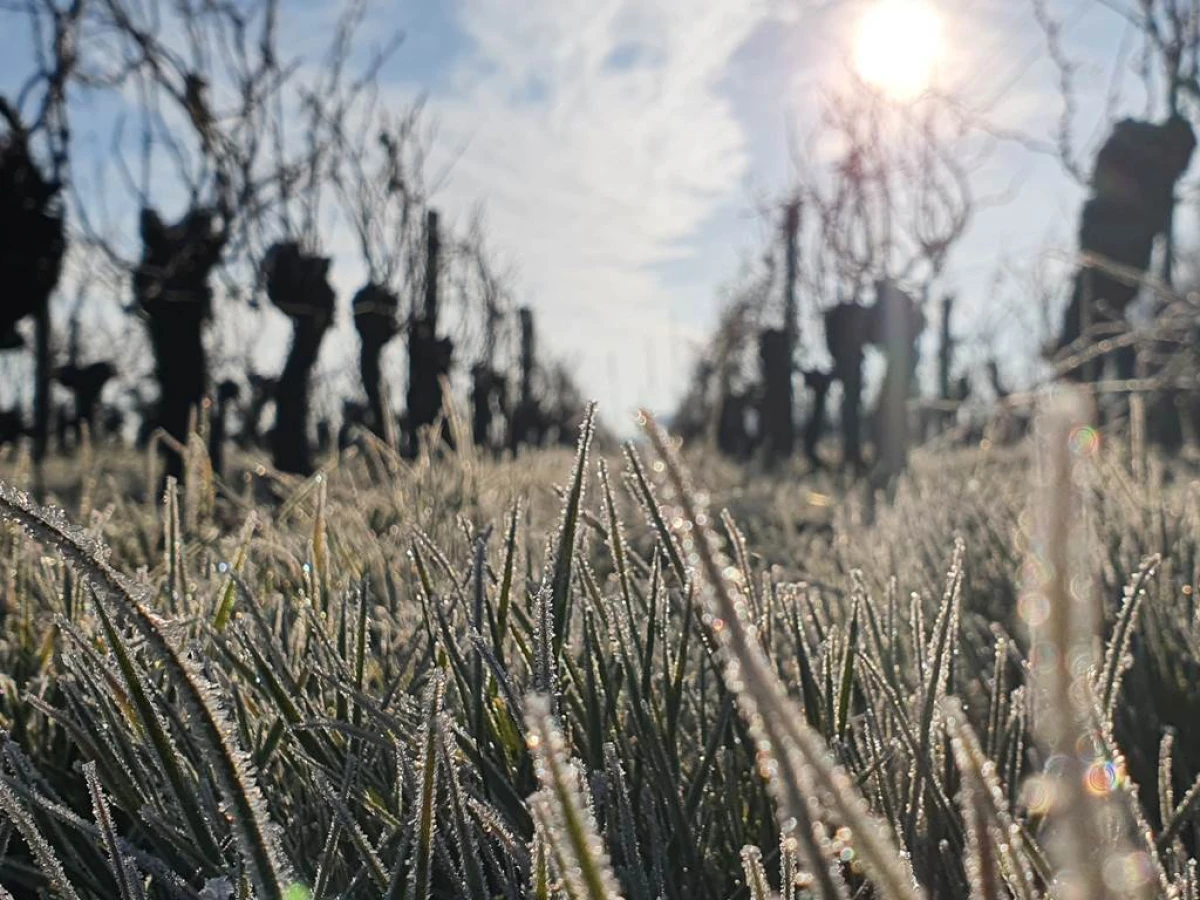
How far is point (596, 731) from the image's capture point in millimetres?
1084

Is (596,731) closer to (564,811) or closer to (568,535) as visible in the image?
(568,535)

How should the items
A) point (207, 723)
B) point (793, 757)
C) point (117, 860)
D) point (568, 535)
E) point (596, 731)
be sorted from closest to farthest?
1. point (793, 757)
2. point (207, 723)
3. point (117, 860)
4. point (568, 535)
5. point (596, 731)

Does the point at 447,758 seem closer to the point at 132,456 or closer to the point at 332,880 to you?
the point at 332,880

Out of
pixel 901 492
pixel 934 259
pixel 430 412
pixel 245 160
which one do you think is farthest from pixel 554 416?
pixel 901 492

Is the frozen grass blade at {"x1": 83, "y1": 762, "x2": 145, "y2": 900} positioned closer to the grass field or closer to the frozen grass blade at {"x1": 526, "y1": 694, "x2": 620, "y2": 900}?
the grass field

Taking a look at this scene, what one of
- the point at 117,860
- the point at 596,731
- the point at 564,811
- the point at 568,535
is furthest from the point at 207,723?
the point at 596,731

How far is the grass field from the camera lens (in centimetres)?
43

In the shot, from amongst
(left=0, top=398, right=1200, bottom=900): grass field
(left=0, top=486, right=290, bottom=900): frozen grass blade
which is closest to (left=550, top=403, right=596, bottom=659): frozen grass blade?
(left=0, top=398, right=1200, bottom=900): grass field

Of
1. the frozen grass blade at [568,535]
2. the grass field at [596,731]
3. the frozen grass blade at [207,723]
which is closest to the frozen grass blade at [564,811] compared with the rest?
the grass field at [596,731]

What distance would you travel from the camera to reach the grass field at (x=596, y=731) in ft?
1.41

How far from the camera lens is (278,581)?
2127mm

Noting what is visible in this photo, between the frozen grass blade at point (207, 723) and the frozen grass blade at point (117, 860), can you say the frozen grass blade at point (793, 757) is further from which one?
the frozen grass blade at point (117, 860)

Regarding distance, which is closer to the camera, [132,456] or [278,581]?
[278,581]

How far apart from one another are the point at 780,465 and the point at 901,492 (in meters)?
11.2
